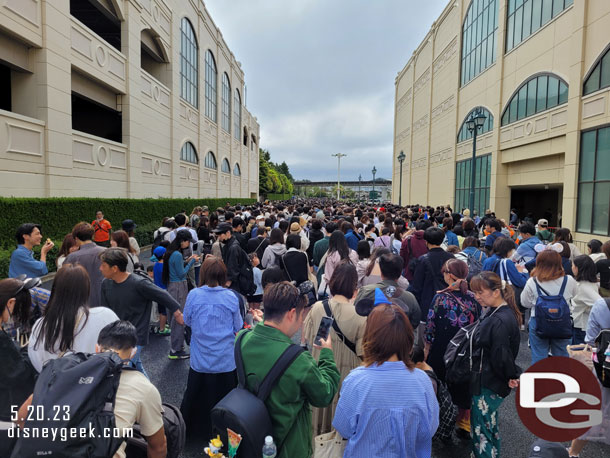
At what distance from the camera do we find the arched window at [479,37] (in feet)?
75.3

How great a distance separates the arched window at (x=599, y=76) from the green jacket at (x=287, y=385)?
16.3 metres

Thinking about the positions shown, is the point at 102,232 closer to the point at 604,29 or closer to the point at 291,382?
the point at 291,382

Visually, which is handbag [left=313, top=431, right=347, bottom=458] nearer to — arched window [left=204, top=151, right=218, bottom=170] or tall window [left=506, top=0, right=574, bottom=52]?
tall window [left=506, top=0, right=574, bottom=52]

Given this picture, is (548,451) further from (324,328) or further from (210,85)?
(210,85)

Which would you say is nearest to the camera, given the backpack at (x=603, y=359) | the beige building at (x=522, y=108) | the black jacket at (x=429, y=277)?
the backpack at (x=603, y=359)

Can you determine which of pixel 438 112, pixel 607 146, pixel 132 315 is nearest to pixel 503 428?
→ pixel 132 315

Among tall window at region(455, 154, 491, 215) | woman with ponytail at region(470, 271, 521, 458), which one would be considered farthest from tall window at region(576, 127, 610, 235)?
woman with ponytail at region(470, 271, 521, 458)

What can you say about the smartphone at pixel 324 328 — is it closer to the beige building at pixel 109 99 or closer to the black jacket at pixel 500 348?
the black jacket at pixel 500 348

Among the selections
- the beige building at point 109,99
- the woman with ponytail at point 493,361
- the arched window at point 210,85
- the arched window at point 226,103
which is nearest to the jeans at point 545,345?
the woman with ponytail at point 493,361

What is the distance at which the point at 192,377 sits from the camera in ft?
12.4

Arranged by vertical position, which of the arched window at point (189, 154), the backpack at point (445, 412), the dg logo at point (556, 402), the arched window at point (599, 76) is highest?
the arched window at point (599, 76)

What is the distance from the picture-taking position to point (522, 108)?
19453mm

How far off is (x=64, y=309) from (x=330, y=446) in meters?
2.20

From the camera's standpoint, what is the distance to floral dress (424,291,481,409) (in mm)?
3592
